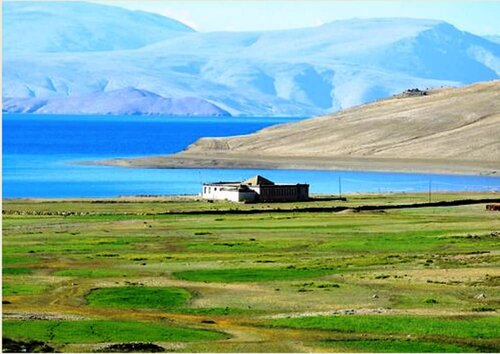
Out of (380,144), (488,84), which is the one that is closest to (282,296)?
(380,144)

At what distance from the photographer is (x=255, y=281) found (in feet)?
159

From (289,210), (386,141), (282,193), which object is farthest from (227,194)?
(386,141)

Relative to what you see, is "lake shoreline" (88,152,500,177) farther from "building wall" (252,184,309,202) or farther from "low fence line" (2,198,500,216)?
"low fence line" (2,198,500,216)

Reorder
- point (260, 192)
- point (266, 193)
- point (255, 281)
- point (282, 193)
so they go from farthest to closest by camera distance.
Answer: point (282, 193) < point (266, 193) < point (260, 192) < point (255, 281)

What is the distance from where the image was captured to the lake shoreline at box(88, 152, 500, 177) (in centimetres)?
13850

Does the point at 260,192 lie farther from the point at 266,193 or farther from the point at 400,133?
the point at 400,133

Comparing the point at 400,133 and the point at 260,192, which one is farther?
the point at 400,133

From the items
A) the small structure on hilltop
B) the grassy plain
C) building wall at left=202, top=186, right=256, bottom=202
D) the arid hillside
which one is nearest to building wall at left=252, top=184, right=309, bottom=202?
the small structure on hilltop

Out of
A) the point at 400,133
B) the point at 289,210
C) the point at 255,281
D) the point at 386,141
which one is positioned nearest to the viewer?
the point at 255,281

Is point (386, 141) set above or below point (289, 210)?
above

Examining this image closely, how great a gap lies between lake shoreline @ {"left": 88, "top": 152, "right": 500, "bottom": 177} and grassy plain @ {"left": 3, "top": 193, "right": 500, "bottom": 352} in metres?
58.1

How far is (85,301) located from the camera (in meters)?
43.7

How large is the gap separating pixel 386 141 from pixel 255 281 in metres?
112

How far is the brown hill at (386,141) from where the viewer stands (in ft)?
479
